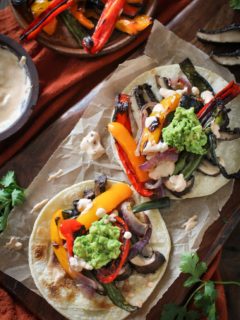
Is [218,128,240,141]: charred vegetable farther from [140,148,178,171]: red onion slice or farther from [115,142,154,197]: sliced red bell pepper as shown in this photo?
[115,142,154,197]: sliced red bell pepper

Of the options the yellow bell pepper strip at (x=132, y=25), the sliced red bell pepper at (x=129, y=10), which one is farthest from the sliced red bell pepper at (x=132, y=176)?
the sliced red bell pepper at (x=129, y=10)

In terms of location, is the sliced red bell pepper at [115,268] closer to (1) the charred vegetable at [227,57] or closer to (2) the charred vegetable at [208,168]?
(2) the charred vegetable at [208,168]

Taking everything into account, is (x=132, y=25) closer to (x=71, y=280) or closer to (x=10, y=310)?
(x=71, y=280)

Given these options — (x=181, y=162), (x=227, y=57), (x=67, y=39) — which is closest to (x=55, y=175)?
(x=181, y=162)

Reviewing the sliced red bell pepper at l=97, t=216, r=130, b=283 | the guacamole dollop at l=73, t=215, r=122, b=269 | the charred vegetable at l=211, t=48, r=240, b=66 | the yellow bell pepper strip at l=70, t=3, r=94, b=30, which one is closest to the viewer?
the guacamole dollop at l=73, t=215, r=122, b=269

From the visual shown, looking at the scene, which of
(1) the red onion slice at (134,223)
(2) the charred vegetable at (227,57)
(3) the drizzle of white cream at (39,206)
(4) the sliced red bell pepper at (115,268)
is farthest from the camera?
(2) the charred vegetable at (227,57)

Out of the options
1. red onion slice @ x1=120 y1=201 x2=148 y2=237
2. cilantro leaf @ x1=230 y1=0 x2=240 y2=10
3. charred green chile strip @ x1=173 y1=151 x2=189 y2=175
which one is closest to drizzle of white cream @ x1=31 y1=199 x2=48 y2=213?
red onion slice @ x1=120 y1=201 x2=148 y2=237
